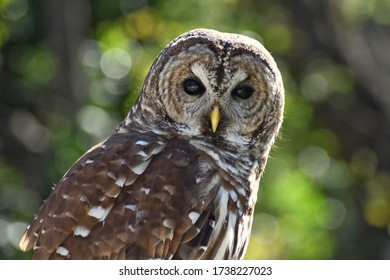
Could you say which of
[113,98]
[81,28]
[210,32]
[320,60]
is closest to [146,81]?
[210,32]

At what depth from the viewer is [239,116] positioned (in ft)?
18.5

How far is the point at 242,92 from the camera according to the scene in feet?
18.5

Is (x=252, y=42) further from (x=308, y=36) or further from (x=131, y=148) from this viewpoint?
(x=308, y=36)

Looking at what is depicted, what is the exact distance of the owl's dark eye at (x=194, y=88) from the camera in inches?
220

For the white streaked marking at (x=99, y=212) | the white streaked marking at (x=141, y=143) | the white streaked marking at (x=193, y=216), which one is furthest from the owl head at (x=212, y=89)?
the white streaked marking at (x=99, y=212)

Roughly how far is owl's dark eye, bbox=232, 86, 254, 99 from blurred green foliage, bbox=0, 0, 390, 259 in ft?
16.5

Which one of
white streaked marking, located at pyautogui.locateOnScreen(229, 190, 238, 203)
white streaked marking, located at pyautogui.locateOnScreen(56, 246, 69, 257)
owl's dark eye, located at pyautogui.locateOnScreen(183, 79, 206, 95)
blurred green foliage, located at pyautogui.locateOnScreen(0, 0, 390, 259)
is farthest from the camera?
blurred green foliage, located at pyautogui.locateOnScreen(0, 0, 390, 259)

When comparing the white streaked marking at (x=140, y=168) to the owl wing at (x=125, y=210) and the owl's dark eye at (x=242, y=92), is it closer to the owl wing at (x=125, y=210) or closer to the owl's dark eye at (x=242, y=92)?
the owl wing at (x=125, y=210)

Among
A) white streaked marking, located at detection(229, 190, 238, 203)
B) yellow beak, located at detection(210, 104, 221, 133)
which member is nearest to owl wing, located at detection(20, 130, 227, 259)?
white streaked marking, located at detection(229, 190, 238, 203)

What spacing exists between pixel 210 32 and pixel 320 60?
7238 mm

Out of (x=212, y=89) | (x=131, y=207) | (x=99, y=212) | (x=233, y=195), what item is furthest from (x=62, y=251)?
(x=212, y=89)

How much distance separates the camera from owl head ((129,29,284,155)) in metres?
5.53

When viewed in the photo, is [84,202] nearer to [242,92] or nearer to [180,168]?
[180,168]

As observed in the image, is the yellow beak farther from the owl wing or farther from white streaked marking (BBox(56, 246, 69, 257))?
white streaked marking (BBox(56, 246, 69, 257))
